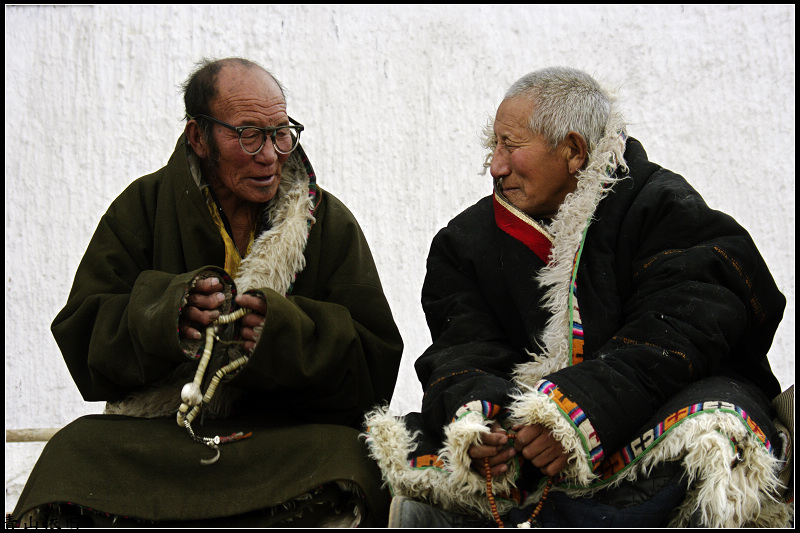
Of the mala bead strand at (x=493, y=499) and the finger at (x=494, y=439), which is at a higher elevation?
the finger at (x=494, y=439)

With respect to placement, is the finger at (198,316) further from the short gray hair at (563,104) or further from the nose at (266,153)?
the short gray hair at (563,104)

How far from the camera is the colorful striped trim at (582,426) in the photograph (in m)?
2.12

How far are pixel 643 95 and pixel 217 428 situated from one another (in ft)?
8.43

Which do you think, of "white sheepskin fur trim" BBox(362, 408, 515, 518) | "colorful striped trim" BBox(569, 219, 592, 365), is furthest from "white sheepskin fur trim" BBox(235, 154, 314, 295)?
"colorful striped trim" BBox(569, 219, 592, 365)

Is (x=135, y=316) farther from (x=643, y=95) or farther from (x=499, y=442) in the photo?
(x=643, y=95)

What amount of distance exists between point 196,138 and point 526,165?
108 cm

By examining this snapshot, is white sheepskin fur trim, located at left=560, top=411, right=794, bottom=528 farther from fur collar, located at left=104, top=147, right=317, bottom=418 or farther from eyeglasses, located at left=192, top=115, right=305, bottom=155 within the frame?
eyeglasses, located at left=192, top=115, right=305, bottom=155

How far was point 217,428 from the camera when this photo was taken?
8.39 ft

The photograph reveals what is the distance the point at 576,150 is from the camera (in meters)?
2.58

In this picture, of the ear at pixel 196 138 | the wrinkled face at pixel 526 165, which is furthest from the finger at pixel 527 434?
the ear at pixel 196 138

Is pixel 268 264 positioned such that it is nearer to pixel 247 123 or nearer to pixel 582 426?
pixel 247 123

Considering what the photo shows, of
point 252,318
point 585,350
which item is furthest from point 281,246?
point 585,350

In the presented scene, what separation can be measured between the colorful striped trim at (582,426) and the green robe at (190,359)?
59 cm

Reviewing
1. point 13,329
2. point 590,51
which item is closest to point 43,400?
point 13,329
